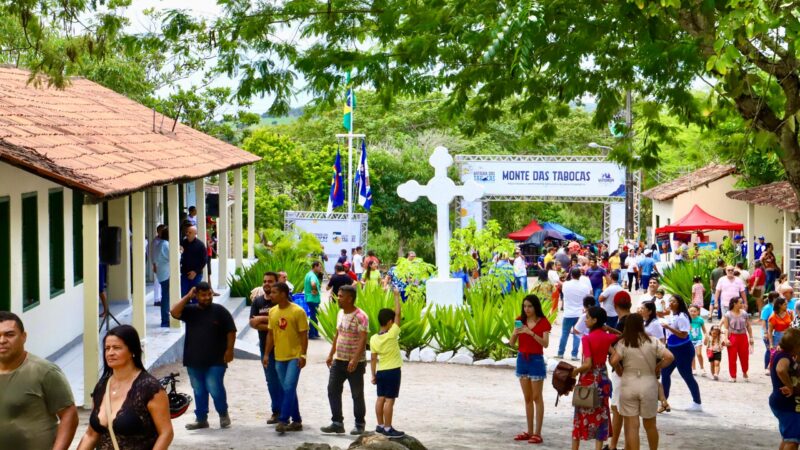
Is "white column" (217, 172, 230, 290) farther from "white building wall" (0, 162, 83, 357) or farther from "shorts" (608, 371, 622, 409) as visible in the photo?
"shorts" (608, 371, 622, 409)

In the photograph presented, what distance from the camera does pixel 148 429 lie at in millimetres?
6793

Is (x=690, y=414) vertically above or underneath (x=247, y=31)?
underneath

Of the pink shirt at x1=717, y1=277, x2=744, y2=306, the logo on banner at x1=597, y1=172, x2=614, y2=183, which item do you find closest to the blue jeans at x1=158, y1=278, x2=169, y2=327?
the pink shirt at x1=717, y1=277, x2=744, y2=306

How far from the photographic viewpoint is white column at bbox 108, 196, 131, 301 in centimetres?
2295

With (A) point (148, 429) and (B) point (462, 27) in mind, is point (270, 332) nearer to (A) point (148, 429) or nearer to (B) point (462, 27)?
(B) point (462, 27)

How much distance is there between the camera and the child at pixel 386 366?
12.5 meters

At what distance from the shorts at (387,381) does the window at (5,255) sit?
4.83 metres

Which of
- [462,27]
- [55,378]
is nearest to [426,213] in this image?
[462,27]

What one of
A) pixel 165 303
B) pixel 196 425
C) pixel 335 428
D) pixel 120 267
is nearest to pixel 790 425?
pixel 335 428

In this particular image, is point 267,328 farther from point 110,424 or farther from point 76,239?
point 76,239

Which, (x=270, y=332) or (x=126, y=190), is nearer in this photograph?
(x=270, y=332)

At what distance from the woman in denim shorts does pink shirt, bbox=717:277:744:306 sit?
38.8 feet

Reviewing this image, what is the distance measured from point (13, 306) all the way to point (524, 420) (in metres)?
5.99

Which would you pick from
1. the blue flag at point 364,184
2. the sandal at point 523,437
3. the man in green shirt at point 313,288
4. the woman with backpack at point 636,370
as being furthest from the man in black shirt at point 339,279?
the blue flag at point 364,184
